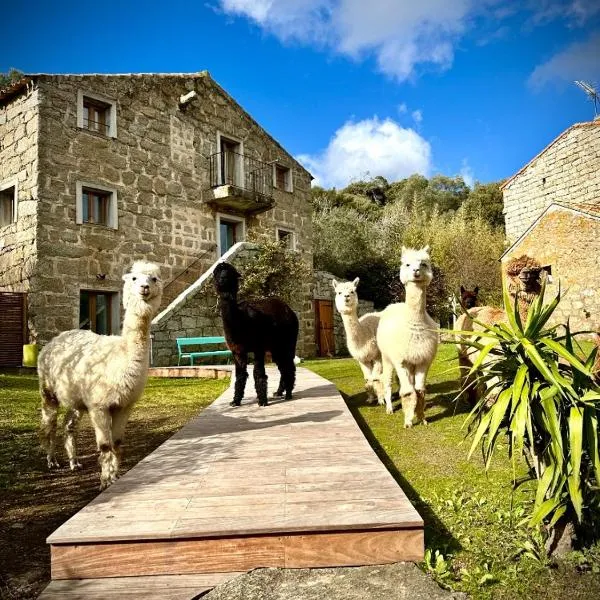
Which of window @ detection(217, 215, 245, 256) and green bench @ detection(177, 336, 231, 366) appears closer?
green bench @ detection(177, 336, 231, 366)

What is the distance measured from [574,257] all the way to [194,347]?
35.4 ft

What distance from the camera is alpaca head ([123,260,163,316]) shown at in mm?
3469

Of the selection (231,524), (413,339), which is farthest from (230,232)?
(231,524)

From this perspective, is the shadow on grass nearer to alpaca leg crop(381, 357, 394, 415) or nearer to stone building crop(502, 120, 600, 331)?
alpaca leg crop(381, 357, 394, 415)

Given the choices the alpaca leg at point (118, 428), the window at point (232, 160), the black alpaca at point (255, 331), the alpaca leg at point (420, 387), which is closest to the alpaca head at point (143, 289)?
the alpaca leg at point (118, 428)

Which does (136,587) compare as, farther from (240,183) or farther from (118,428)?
(240,183)

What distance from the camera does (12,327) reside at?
12578 millimetres

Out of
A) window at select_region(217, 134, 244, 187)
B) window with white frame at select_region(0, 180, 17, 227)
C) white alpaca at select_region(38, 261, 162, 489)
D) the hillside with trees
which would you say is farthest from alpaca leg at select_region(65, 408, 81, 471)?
the hillside with trees

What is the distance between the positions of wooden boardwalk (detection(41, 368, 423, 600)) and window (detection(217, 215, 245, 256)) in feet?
54.0

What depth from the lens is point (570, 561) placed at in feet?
7.12

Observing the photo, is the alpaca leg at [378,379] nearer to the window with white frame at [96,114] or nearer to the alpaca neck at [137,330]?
the alpaca neck at [137,330]

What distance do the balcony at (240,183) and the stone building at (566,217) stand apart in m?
9.60

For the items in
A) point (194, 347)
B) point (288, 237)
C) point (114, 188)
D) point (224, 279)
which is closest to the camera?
point (224, 279)

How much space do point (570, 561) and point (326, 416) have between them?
2.90 metres
